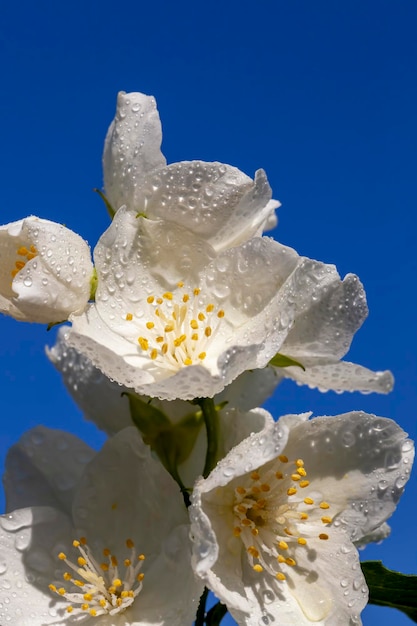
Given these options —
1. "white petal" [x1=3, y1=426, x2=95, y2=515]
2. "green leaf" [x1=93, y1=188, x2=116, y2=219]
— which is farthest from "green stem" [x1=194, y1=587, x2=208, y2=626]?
"green leaf" [x1=93, y1=188, x2=116, y2=219]

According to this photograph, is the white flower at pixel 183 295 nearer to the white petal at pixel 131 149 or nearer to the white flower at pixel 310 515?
the white petal at pixel 131 149

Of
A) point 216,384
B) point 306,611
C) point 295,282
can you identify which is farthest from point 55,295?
point 306,611

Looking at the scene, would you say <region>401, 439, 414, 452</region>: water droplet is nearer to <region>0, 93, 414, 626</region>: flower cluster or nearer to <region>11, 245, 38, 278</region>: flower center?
<region>0, 93, 414, 626</region>: flower cluster

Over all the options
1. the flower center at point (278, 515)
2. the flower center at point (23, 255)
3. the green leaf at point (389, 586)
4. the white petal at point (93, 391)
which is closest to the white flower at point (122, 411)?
the white petal at point (93, 391)

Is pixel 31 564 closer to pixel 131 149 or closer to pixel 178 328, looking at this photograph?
pixel 178 328

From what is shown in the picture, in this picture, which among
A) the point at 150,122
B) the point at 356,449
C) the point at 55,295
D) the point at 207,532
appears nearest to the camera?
the point at 207,532

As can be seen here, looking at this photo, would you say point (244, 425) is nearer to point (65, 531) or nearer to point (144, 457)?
point (144, 457)

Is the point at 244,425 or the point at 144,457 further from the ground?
the point at 244,425
